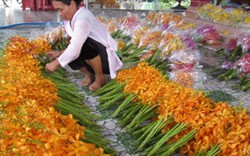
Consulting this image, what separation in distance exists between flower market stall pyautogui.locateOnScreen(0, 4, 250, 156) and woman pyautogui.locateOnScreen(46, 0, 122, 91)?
0.61 feet

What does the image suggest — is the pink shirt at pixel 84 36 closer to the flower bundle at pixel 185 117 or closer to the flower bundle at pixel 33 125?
the flower bundle at pixel 185 117

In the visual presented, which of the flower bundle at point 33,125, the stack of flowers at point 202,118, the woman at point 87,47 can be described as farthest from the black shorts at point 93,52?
the flower bundle at point 33,125

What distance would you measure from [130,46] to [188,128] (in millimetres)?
1980

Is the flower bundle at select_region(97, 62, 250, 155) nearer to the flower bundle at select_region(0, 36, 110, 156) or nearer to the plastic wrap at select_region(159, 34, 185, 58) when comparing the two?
the flower bundle at select_region(0, 36, 110, 156)

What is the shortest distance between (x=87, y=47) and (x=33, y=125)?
65.9 inches

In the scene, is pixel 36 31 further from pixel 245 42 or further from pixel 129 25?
pixel 245 42

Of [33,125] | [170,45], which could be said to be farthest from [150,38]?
[33,125]

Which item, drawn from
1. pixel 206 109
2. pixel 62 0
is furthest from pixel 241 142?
pixel 62 0

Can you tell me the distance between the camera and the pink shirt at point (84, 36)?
7.84 feet

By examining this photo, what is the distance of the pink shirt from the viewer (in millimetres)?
2389

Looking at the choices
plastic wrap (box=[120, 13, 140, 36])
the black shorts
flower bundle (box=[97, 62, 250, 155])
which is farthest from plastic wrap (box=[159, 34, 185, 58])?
plastic wrap (box=[120, 13, 140, 36])

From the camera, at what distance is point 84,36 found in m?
2.43

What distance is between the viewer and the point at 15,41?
2609 millimetres

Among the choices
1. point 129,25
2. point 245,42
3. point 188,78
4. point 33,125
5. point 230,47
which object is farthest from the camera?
point 129,25
